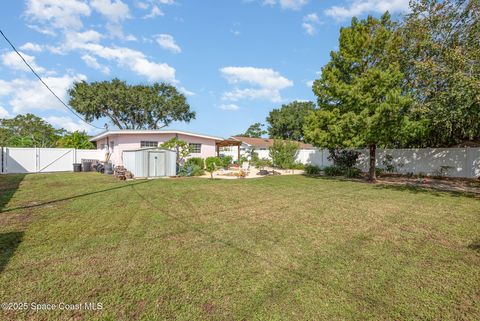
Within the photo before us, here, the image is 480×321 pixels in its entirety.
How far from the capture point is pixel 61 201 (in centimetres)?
715

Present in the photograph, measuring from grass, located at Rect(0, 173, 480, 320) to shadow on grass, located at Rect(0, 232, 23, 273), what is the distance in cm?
2

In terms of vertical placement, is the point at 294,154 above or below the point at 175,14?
below

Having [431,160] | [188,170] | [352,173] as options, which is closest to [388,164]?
[431,160]

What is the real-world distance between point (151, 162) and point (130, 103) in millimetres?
18876

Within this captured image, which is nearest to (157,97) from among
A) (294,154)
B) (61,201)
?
(294,154)

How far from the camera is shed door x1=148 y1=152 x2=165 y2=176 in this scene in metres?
13.9

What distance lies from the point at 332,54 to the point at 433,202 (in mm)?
9512

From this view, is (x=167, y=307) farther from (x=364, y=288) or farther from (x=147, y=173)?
(x=147, y=173)

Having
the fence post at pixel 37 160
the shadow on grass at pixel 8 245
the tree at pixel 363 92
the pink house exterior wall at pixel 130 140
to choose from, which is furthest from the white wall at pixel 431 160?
the fence post at pixel 37 160

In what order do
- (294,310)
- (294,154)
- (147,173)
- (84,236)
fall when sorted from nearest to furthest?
(294,310), (84,236), (147,173), (294,154)

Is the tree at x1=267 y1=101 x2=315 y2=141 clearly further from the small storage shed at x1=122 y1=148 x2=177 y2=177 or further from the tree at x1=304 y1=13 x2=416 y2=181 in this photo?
the small storage shed at x1=122 y1=148 x2=177 y2=177

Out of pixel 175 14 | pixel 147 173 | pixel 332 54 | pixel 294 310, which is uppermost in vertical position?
pixel 175 14

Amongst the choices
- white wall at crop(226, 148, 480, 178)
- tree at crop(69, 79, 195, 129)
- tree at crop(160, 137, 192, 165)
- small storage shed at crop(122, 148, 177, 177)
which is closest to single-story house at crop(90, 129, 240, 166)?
tree at crop(160, 137, 192, 165)

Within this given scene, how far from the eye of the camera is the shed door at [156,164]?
13.9 meters
